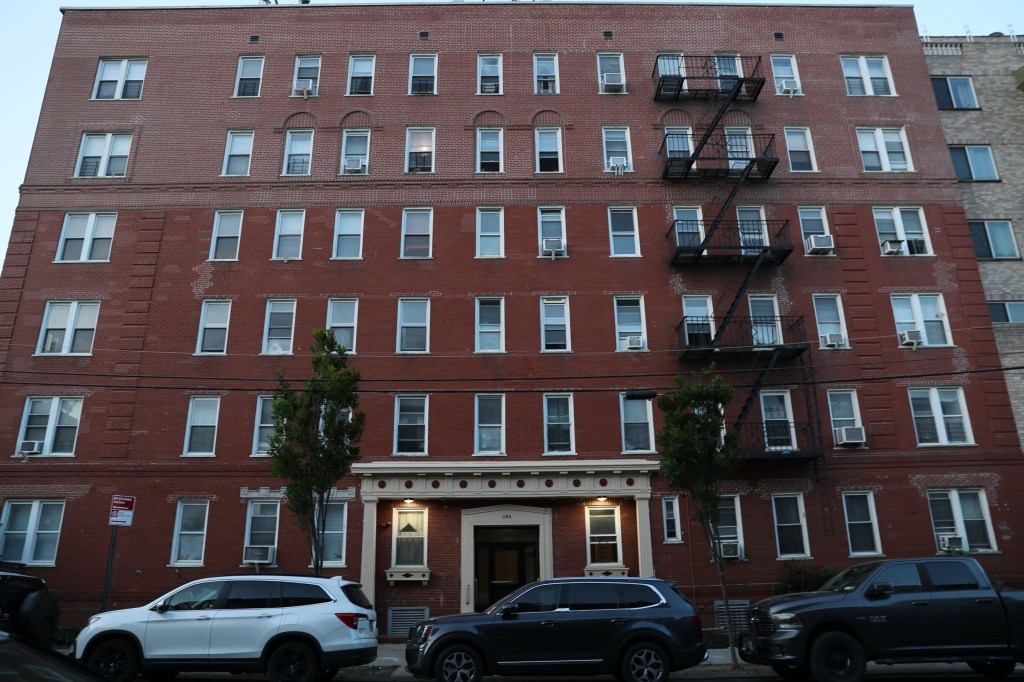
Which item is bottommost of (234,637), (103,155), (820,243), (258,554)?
(234,637)

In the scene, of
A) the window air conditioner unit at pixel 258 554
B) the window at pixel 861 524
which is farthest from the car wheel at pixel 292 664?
the window at pixel 861 524

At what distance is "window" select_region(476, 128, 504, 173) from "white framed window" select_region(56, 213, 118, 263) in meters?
12.9

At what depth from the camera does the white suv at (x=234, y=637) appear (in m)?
12.5

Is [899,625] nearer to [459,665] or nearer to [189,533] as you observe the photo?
[459,665]

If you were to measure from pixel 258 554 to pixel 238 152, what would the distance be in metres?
14.4

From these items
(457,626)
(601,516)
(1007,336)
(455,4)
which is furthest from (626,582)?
(455,4)

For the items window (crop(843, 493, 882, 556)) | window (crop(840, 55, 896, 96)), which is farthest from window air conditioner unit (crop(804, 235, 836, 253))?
window (crop(843, 493, 882, 556))

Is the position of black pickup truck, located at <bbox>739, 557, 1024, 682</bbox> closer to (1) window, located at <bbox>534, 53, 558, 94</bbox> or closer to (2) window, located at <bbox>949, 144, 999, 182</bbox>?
(2) window, located at <bbox>949, 144, 999, 182</bbox>

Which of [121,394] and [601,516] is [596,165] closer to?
[601,516]

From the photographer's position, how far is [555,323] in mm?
24531

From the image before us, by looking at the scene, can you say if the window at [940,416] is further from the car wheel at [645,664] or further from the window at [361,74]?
the window at [361,74]

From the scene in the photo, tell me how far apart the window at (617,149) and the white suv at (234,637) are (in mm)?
18481

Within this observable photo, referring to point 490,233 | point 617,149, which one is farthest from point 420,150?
point 617,149

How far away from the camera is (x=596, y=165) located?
26.5m
